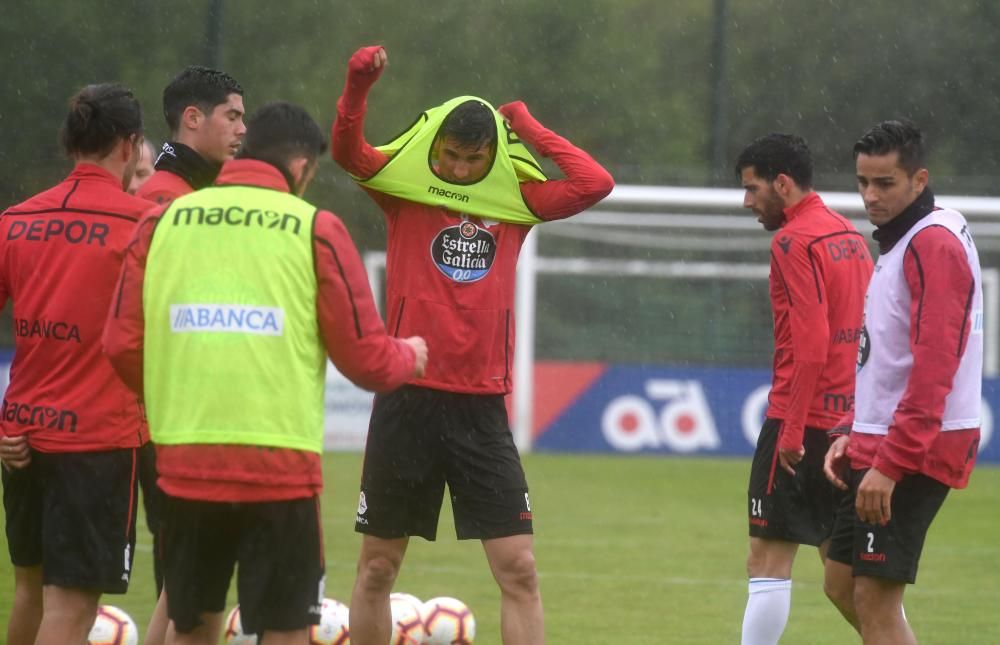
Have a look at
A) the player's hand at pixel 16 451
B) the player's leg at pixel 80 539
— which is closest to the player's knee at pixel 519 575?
the player's leg at pixel 80 539

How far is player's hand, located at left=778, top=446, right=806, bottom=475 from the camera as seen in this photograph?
19.8 ft

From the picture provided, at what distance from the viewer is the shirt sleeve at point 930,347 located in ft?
16.3

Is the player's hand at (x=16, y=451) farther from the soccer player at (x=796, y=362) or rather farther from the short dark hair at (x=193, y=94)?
the soccer player at (x=796, y=362)

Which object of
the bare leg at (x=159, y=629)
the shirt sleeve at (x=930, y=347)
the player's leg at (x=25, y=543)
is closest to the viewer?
the shirt sleeve at (x=930, y=347)

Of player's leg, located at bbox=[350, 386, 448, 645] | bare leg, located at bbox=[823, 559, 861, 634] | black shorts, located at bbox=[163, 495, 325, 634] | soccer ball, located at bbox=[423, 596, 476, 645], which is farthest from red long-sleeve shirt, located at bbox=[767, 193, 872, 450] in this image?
black shorts, located at bbox=[163, 495, 325, 634]

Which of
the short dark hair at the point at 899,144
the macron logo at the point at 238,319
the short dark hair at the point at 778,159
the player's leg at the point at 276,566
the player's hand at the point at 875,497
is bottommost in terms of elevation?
the player's leg at the point at 276,566

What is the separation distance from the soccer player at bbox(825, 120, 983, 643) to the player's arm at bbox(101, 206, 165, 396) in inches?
91.2

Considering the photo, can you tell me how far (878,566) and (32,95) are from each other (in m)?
14.7

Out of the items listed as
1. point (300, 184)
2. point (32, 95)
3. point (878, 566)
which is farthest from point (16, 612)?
point (32, 95)

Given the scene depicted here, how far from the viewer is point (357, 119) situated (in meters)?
5.99

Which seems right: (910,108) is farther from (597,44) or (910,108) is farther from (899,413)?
(899,413)

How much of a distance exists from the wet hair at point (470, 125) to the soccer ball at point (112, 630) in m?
2.35

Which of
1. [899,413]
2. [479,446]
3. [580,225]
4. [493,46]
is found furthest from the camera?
[493,46]

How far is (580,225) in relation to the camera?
64.6ft
